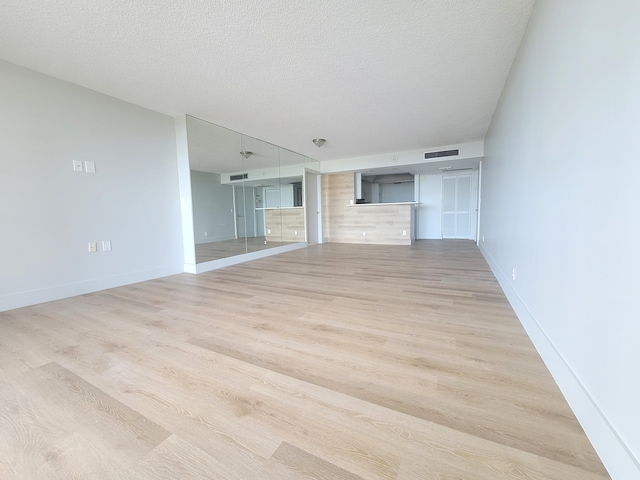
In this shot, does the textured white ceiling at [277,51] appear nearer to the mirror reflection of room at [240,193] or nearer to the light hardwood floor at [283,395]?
the mirror reflection of room at [240,193]

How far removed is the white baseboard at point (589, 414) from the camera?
31.7 inches

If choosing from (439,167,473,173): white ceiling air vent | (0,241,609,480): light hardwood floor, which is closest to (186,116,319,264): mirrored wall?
(0,241,609,480): light hardwood floor

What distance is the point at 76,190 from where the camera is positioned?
3.01m

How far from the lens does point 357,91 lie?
327cm

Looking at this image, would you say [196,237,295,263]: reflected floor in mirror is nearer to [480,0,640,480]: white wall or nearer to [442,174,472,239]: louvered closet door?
[480,0,640,480]: white wall

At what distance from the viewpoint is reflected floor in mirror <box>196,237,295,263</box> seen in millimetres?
4273

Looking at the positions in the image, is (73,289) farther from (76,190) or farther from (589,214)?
(589,214)

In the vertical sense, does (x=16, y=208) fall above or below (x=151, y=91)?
below

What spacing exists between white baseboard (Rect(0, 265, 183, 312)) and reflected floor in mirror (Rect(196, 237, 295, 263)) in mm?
515

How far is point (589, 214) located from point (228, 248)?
4.76m

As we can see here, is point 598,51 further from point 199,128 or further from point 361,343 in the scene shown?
point 199,128

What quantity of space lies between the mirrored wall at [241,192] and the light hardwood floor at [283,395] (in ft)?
7.23

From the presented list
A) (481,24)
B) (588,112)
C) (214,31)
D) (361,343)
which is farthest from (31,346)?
(481,24)

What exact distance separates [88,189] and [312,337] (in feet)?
10.5
